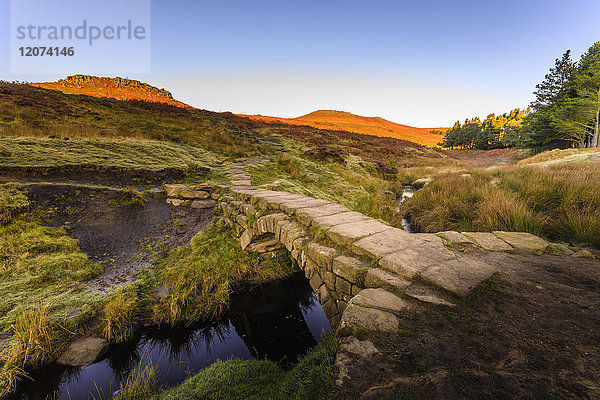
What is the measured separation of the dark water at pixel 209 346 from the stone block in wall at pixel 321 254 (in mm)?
1397

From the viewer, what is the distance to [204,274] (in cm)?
428

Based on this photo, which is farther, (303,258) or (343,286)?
(303,258)

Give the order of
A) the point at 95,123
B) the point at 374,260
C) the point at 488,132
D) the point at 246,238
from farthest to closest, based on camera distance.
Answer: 1. the point at 488,132
2. the point at 95,123
3. the point at 246,238
4. the point at 374,260

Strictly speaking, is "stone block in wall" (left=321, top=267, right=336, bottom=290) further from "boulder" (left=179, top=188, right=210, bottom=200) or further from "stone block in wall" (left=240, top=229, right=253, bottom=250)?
"boulder" (left=179, top=188, right=210, bottom=200)

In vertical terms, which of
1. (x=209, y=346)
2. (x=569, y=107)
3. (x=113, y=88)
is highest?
(x=113, y=88)

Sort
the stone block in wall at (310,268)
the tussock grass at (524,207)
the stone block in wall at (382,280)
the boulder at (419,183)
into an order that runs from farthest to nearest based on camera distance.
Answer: the boulder at (419,183) → the tussock grass at (524,207) → the stone block in wall at (310,268) → the stone block in wall at (382,280)

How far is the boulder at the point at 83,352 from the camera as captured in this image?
2.88m

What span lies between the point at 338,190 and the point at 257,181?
121 inches

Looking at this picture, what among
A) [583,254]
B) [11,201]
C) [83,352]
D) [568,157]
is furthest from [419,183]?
[11,201]

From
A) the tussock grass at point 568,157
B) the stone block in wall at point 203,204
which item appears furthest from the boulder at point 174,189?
the tussock grass at point 568,157

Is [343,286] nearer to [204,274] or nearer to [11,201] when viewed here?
[204,274]

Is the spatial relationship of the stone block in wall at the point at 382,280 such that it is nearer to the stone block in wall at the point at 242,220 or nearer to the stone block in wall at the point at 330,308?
the stone block in wall at the point at 330,308

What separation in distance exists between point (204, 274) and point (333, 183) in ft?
19.4

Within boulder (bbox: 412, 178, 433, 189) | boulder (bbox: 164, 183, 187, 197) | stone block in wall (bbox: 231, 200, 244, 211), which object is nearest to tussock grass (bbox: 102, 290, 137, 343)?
stone block in wall (bbox: 231, 200, 244, 211)
